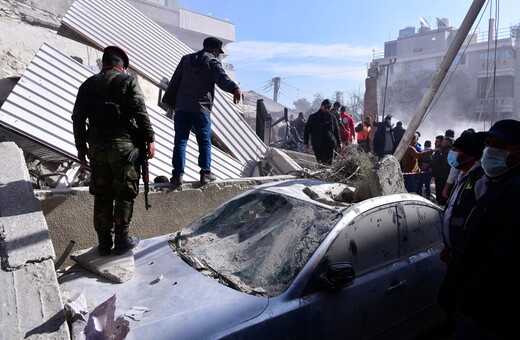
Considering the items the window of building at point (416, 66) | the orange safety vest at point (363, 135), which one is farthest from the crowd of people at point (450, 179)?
the window of building at point (416, 66)

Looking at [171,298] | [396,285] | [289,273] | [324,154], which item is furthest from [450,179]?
[171,298]

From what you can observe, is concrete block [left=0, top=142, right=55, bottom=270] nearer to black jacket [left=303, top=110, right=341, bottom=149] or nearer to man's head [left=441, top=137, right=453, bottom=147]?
black jacket [left=303, top=110, right=341, bottom=149]

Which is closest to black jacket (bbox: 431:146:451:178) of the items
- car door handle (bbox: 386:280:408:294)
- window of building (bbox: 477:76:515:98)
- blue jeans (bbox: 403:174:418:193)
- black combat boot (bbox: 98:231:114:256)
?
blue jeans (bbox: 403:174:418:193)

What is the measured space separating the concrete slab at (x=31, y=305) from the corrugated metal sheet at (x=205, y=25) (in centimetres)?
4630

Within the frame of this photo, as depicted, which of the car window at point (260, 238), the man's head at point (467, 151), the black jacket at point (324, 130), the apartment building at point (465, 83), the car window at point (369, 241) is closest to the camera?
the car window at point (260, 238)

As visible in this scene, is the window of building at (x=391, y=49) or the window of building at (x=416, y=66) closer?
the window of building at (x=416, y=66)

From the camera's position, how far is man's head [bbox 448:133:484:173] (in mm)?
3385

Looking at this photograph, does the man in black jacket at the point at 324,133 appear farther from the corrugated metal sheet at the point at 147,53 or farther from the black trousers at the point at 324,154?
the corrugated metal sheet at the point at 147,53

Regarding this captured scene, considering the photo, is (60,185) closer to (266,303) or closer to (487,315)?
(266,303)

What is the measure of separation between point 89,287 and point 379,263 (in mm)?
2093

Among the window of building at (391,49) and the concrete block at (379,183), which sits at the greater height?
the window of building at (391,49)

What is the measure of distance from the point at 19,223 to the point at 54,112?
2447mm

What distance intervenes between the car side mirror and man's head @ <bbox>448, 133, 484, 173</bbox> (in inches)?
67.7

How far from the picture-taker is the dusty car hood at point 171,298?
2.13 meters
